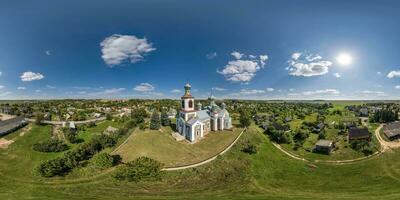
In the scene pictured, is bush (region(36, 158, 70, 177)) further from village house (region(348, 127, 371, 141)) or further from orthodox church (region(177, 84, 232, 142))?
village house (region(348, 127, 371, 141))

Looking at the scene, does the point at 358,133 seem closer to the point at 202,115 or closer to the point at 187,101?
the point at 202,115

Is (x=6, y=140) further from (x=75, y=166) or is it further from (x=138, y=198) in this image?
(x=138, y=198)

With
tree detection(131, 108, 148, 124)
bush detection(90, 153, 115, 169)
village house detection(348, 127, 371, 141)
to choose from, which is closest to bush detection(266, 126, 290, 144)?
village house detection(348, 127, 371, 141)

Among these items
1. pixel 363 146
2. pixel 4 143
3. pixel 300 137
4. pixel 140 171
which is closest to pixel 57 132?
pixel 4 143

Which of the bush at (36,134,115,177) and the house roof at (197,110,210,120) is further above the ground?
the house roof at (197,110,210,120)

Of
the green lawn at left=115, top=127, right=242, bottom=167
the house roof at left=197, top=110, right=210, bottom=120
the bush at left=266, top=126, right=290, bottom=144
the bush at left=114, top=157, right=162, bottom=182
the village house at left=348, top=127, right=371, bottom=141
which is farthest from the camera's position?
the bush at left=266, top=126, right=290, bottom=144

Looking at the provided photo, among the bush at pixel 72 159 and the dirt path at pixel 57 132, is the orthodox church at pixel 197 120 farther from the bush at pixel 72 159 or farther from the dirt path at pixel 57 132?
the dirt path at pixel 57 132
